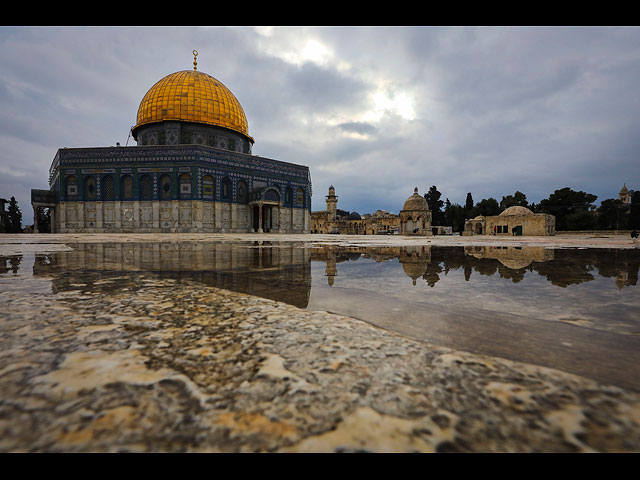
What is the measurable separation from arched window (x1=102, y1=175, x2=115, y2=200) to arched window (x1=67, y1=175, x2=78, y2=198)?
2.09 m

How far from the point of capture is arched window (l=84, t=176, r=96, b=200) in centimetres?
2330

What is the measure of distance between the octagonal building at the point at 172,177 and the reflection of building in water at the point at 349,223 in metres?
19.4

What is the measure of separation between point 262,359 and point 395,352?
440 millimetres

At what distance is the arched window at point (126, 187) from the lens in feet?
76.5

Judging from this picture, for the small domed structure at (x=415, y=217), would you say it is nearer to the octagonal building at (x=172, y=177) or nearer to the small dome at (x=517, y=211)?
the small dome at (x=517, y=211)

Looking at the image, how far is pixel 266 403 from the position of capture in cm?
70

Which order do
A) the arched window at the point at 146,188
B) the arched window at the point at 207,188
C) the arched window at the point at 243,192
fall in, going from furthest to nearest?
1. the arched window at the point at 243,192
2. the arched window at the point at 207,188
3. the arched window at the point at 146,188

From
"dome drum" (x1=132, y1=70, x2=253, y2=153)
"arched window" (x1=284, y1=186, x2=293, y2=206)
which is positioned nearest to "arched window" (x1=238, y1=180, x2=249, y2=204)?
"arched window" (x1=284, y1=186, x2=293, y2=206)

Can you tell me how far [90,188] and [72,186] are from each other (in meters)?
1.32

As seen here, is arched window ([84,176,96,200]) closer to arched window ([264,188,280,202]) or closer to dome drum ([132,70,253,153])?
dome drum ([132,70,253,153])

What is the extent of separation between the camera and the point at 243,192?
2611 cm

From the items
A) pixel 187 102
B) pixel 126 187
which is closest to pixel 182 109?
pixel 187 102

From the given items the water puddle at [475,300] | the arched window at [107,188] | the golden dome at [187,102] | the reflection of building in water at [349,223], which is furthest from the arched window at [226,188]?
→ the water puddle at [475,300]
